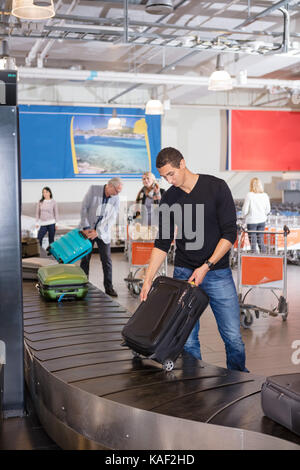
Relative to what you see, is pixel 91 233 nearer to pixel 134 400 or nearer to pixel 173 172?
pixel 173 172

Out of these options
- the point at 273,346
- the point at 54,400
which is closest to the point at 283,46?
the point at 273,346

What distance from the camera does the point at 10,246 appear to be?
263 centimetres

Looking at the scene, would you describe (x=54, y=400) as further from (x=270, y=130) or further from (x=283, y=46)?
(x=270, y=130)

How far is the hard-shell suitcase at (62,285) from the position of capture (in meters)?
4.26

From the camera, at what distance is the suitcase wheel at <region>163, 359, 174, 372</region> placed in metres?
2.64

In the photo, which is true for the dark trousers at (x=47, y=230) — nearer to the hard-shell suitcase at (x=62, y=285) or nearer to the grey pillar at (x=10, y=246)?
the hard-shell suitcase at (x=62, y=285)

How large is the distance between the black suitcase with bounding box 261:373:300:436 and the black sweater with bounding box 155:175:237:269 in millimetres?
1143

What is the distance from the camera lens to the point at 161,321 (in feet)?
8.81

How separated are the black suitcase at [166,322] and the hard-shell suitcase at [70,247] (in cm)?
295

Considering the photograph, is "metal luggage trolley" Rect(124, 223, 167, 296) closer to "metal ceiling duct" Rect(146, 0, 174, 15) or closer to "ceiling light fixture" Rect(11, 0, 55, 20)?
"metal ceiling duct" Rect(146, 0, 174, 15)

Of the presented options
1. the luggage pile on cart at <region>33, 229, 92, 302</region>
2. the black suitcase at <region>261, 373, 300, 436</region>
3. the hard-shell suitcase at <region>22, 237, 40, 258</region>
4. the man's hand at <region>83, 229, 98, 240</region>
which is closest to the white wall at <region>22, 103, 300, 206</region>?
the hard-shell suitcase at <region>22, 237, 40, 258</region>

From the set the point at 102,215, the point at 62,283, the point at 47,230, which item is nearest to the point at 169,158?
the point at 62,283

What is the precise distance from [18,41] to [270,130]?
8.66 metres

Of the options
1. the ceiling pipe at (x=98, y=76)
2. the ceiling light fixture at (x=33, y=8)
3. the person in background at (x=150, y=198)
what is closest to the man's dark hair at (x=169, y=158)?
the ceiling light fixture at (x=33, y=8)
